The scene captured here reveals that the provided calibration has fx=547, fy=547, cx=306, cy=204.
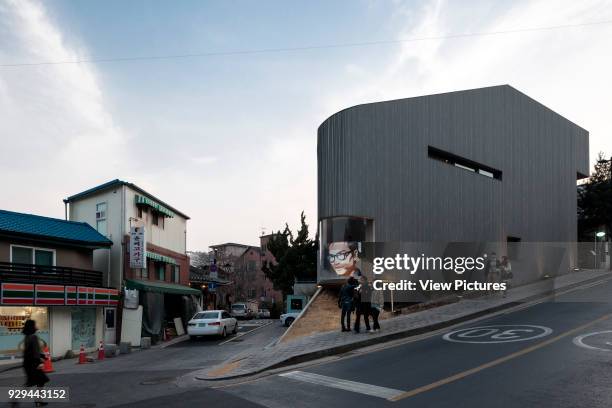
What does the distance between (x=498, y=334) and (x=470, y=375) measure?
5.17 meters

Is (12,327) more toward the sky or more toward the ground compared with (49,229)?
more toward the ground

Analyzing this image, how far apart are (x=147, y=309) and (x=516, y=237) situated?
68.9ft

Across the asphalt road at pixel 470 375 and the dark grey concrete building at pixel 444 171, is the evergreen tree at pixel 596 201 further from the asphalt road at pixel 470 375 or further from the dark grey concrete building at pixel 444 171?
the asphalt road at pixel 470 375

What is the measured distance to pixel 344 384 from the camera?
10.8 metres

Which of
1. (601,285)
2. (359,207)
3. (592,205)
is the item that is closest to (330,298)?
(359,207)

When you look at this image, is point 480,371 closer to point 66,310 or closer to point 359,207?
point 359,207

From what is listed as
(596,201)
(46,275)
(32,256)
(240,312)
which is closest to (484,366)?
(46,275)

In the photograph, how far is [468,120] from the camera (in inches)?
1155

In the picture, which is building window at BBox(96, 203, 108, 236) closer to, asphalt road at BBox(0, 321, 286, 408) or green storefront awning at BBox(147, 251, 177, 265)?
green storefront awning at BBox(147, 251, 177, 265)

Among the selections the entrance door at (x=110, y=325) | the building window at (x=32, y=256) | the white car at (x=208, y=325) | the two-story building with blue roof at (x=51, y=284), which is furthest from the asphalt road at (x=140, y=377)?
the building window at (x=32, y=256)

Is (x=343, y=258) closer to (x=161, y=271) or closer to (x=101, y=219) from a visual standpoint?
(x=101, y=219)

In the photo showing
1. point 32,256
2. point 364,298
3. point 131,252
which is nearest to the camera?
point 364,298

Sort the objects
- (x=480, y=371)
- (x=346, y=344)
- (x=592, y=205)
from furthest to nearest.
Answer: (x=592, y=205) → (x=346, y=344) → (x=480, y=371)

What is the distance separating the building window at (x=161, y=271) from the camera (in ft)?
113
